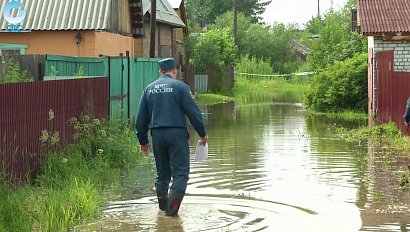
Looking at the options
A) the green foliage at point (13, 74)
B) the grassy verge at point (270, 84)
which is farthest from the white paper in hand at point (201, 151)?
the grassy verge at point (270, 84)

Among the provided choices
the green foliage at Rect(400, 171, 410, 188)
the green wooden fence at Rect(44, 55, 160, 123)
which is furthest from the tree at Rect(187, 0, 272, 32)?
the green foliage at Rect(400, 171, 410, 188)

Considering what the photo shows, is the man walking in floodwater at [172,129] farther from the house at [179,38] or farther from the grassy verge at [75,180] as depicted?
the house at [179,38]

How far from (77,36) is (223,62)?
89.4ft

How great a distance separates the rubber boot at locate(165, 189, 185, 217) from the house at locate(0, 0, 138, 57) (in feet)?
59.1

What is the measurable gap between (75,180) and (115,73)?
8359mm

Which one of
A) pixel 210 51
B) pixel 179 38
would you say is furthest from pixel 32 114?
pixel 210 51

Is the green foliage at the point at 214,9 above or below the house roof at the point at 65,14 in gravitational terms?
above

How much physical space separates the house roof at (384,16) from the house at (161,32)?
11710 mm

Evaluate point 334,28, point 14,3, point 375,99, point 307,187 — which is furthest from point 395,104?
point 334,28

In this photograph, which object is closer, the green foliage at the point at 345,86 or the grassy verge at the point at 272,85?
the green foliage at the point at 345,86

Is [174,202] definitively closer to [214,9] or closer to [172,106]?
[172,106]

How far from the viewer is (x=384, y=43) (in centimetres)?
Result: 2708

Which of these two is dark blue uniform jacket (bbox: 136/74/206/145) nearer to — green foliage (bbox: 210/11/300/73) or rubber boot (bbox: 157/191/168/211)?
rubber boot (bbox: 157/191/168/211)

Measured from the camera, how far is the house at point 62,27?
2817cm
